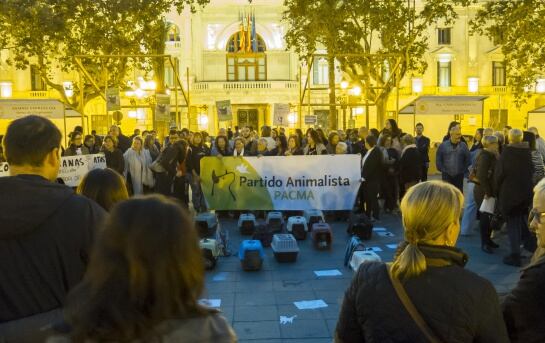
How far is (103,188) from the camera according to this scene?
359 cm

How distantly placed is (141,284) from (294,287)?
5891 millimetres

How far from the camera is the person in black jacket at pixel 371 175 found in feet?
38.3

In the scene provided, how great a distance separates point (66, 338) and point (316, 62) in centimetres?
4552

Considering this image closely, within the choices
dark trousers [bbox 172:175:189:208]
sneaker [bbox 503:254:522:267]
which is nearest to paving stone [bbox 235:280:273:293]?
sneaker [bbox 503:254:522:267]

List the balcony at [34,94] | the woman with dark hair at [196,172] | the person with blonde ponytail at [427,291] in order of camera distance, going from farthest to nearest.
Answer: the balcony at [34,94]
the woman with dark hair at [196,172]
the person with blonde ponytail at [427,291]

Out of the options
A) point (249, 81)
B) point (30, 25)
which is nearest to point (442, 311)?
point (30, 25)

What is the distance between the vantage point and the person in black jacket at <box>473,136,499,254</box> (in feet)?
28.7

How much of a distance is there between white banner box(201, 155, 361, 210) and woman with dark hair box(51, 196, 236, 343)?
9950mm

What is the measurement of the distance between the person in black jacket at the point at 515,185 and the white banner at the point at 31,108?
14.0m

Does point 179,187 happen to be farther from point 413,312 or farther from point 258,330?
point 413,312

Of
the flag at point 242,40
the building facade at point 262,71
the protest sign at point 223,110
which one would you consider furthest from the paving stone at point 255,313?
the flag at point 242,40

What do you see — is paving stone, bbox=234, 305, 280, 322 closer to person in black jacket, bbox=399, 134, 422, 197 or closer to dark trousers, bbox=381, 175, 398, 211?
person in black jacket, bbox=399, 134, 422, 197

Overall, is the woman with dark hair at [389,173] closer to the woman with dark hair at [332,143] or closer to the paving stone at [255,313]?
the woman with dark hair at [332,143]

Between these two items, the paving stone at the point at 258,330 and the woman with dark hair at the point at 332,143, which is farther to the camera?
the woman with dark hair at the point at 332,143
